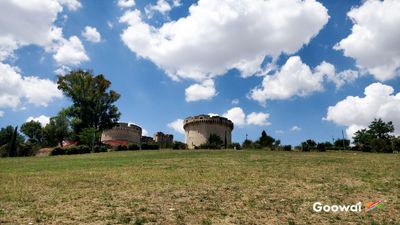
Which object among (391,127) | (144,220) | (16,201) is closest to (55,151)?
(16,201)

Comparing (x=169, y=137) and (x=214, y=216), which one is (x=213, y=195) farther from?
(x=169, y=137)

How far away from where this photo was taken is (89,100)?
53.4 m

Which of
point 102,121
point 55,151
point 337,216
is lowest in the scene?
point 337,216

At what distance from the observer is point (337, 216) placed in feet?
32.0

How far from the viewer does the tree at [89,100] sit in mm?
53156

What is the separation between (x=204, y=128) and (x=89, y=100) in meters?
19.0

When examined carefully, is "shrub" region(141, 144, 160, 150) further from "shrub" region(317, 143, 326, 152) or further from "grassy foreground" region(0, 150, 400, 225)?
"grassy foreground" region(0, 150, 400, 225)

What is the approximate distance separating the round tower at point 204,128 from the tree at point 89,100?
12810 mm

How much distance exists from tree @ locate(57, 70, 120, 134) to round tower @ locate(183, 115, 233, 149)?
12810mm

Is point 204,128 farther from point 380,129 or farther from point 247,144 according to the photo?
point 380,129

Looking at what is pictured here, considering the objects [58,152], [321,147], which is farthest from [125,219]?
[321,147]

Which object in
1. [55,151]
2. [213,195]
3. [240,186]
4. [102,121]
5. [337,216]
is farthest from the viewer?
[102,121]

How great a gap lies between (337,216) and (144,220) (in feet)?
17.3

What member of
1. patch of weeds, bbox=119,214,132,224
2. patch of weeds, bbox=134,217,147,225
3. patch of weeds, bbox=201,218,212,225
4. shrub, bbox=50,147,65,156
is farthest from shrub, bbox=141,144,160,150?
patch of weeds, bbox=201,218,212,225
